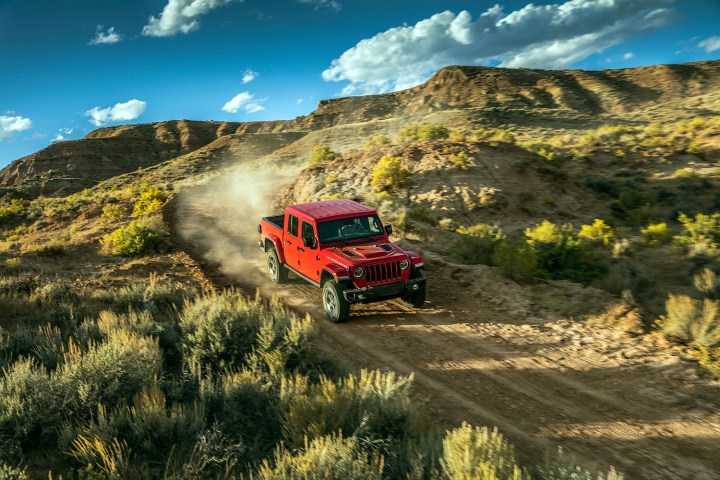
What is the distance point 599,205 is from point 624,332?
12682 millimetres

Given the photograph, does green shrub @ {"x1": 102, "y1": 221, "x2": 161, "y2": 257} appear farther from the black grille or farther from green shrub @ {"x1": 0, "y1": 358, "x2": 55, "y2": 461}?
green shrub @ {"x1": 0, "y1": 358, "x2": 55, "y2": 461}

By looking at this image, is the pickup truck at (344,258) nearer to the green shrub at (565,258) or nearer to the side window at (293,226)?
the side window at (293,226)

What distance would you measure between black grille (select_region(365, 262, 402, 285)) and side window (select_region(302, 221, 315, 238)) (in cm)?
178

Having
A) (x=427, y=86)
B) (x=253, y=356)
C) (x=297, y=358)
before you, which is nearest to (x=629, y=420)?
(x=297, y=358)

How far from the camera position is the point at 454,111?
49375 millimetres

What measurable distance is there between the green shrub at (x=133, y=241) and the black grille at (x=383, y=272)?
9126mm

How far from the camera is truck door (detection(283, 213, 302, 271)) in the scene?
1070 cm

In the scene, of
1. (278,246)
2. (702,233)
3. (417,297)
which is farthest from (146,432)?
(702,233)

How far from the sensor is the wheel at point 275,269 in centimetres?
1159

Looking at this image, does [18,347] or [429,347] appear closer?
[18,347]

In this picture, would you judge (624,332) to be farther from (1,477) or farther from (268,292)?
(1,477)

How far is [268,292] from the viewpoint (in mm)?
11203

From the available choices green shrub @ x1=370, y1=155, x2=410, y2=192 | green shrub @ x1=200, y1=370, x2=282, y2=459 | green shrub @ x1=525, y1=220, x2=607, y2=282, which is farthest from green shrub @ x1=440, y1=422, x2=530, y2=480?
green shrub @ x1=370, y1=155, x2=410, y2=192

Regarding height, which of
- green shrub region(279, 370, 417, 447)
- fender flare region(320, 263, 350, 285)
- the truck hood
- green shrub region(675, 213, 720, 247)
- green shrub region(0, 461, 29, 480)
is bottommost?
green shrub region(675, 213, 720, 247)
